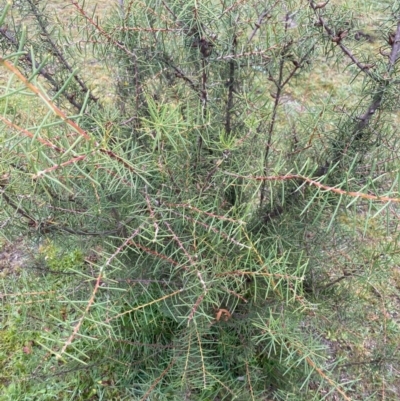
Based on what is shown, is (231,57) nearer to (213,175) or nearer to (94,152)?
(213,175)

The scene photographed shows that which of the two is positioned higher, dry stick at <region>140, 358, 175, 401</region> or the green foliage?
the green foliage

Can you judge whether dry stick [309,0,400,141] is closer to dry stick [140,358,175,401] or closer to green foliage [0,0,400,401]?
green foliage [0,0,400,401]

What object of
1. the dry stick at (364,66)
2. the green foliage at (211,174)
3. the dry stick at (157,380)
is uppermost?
the dry stick at (364,66)

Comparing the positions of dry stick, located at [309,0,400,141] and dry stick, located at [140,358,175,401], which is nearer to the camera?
dry stick, located at [309,0,400,141]

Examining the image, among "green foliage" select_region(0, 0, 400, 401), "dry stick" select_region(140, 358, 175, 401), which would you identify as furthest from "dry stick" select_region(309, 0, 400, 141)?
"dry stick" select_region(140, 358, 175, 401)

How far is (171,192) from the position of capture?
880 millimetres

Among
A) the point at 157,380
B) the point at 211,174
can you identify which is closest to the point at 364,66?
the point at 211,174

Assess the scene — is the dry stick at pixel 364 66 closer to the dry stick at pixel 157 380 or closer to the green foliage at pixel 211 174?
the green foliage at pixel 211 174

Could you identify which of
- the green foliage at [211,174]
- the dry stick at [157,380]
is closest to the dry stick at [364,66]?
the green foliage at [211,174]

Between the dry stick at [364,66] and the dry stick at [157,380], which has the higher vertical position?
the dry stick at [364,66]

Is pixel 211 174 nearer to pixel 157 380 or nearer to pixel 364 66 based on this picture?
pixel 364 66

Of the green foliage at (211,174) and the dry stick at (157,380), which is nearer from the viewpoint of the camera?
the green foliage at (211,174)

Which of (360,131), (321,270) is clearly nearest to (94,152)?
(360,131)

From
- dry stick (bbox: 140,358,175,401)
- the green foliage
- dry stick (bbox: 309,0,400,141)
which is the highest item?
dry stick (bbox: 309,0,400,141)
